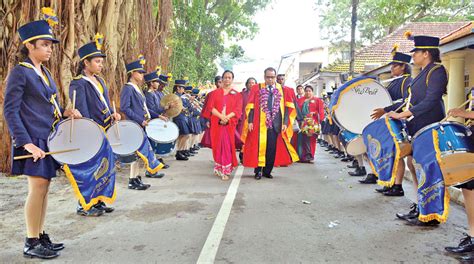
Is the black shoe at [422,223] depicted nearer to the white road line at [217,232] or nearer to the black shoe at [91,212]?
the white road line at [217,232]

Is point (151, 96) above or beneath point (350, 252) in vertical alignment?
above

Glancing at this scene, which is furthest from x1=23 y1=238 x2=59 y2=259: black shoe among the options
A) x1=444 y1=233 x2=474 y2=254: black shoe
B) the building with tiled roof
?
the building with tiled roof

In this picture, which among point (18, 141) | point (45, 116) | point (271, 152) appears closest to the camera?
point (18, 141)

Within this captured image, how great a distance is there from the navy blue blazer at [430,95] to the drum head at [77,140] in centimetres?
332

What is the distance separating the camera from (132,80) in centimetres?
692

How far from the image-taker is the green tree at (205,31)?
17594 mm

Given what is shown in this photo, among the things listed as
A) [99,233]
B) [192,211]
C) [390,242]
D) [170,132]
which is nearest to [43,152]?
[99,233]

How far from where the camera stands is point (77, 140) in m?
4.14

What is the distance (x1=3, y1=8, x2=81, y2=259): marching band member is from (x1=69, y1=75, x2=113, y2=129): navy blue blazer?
1.12m

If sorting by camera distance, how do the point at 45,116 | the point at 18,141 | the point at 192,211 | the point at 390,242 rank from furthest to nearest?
the point at 192,211, the point at 390,242, the point at 45,116, the point at 18,141

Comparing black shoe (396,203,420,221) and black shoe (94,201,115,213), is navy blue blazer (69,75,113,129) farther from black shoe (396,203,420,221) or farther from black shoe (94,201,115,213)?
black shoe (396,203,420,221)

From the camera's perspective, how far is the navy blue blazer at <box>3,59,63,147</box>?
363 centimetres

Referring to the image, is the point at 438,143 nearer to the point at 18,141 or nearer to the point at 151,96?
the point at 18,141

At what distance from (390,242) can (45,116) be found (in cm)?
338
